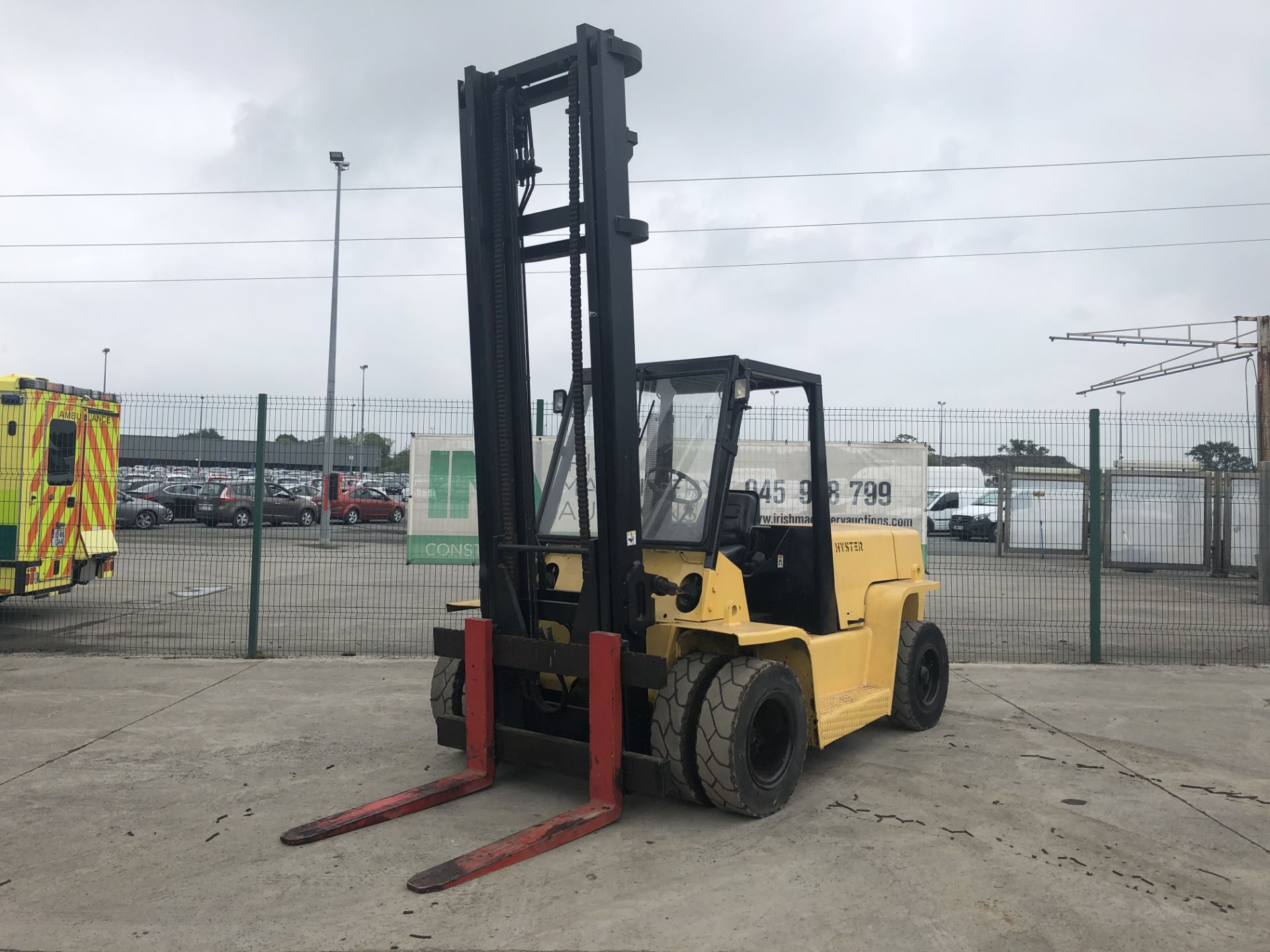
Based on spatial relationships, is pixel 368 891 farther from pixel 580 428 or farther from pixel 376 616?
pixel 376 616

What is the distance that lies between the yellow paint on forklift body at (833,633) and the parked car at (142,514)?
7.37m

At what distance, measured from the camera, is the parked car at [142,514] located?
414 inches

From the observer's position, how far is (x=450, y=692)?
17.9 feet

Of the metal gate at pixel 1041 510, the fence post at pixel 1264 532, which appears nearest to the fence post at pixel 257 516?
the fence post at pixel 1264 532

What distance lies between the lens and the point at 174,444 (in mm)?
9398

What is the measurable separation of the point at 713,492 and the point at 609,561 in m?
0.71

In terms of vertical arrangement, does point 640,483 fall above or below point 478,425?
below

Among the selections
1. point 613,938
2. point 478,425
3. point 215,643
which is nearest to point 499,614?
point 478,425

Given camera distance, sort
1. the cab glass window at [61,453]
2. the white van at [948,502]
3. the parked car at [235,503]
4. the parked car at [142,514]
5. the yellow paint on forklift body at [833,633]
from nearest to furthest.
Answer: the yellow paint on forklift body at [833,633] < the parked car at [235,503] < the parked car at [142,514] < the cab glass window at [61,453] < the white van at [948,502]

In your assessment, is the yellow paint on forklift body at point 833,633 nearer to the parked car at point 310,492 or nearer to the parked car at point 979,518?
the parked car at point 310,492

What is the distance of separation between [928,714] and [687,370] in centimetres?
308

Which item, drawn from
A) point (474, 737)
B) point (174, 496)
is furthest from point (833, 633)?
point (174, 496)

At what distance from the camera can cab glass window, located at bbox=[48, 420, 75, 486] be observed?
10.7 meters

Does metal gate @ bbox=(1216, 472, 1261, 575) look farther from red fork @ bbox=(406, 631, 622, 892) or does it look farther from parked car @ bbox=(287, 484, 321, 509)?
red fork @ bbox=(406, 631, 622, 892)
